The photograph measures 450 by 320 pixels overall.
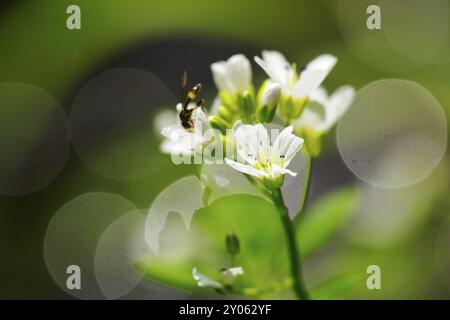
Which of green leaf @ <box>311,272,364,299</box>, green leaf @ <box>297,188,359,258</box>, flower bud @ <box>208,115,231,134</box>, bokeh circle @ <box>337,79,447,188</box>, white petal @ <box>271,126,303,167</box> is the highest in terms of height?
bokeh circle @ <box>337,79,447,188</box>

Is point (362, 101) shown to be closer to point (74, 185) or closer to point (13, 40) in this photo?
point (74, 185)

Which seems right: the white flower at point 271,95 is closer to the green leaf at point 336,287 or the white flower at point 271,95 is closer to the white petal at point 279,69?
the white petal at point 279,69

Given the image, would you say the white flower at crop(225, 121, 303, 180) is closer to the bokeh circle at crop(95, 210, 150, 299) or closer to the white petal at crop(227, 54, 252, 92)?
the white petal at crop(227, 54, 252, 92)

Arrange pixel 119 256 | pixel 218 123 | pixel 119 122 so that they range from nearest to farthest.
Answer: pixel 218 123 → pixel 119 256 → pixel 119 122

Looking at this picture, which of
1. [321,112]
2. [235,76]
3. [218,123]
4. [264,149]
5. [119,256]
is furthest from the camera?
[119,256]

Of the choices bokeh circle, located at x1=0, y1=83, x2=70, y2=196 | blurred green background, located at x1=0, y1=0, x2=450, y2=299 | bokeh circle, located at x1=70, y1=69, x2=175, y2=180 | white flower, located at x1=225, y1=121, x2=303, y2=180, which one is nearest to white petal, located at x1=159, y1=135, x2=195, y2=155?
white flower, located at x1=225, y1=121, x2=303, y2=180

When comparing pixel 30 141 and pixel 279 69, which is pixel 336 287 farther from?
pixel 30 141

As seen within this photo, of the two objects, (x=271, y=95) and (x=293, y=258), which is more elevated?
(x=271, y=95)

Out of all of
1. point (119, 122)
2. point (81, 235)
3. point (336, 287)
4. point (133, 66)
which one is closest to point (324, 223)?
point (336, 287)
